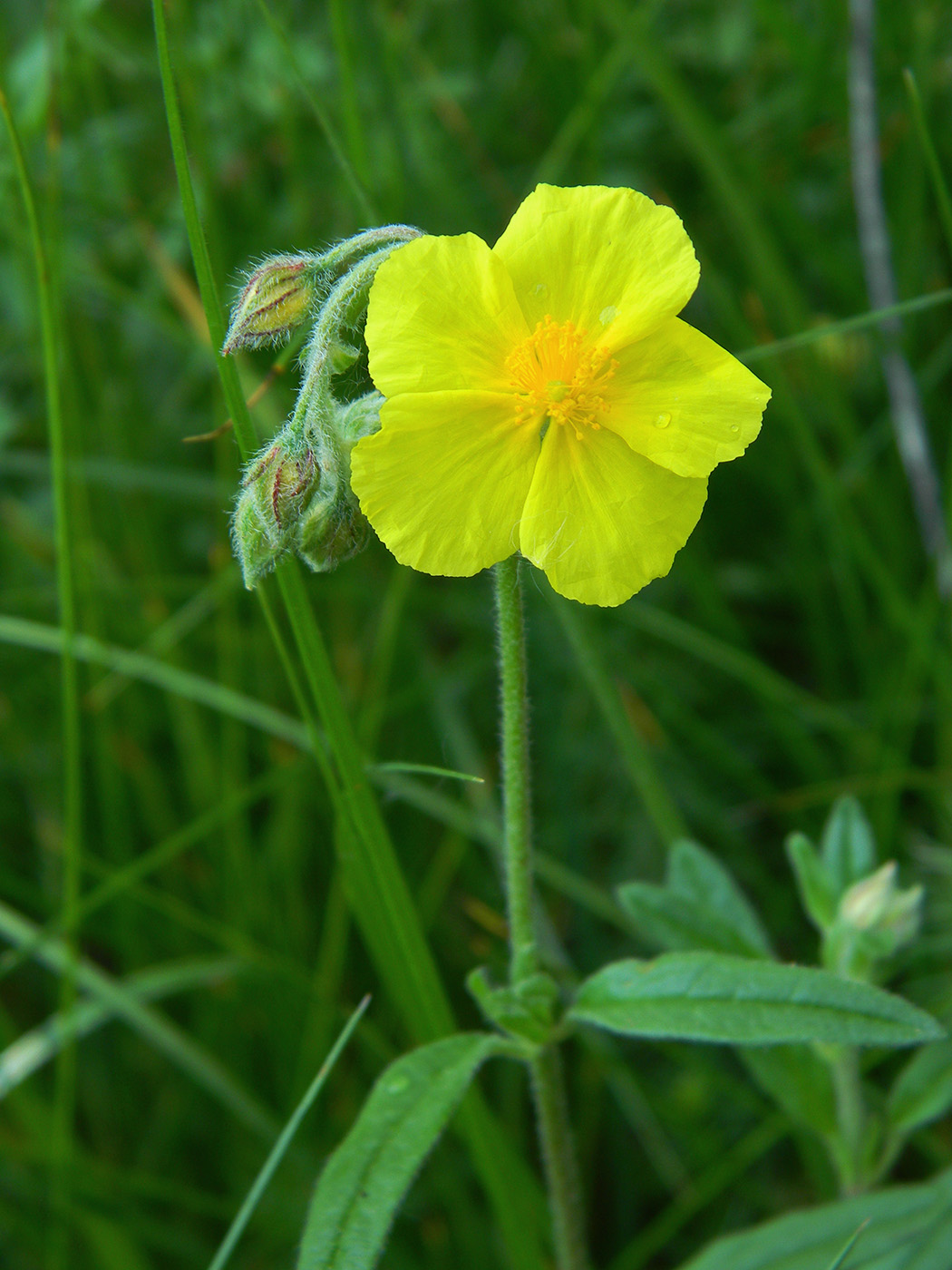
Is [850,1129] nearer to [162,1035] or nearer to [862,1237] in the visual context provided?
[862,1237]

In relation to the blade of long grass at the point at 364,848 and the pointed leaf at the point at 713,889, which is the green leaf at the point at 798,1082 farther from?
the blade of long grass at the point at 364,848

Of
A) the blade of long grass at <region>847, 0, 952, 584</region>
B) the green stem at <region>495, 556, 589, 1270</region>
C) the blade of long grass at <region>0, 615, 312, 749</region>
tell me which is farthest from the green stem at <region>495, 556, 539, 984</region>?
the blade of long grass at <region>847, 0, 952, 584</region>

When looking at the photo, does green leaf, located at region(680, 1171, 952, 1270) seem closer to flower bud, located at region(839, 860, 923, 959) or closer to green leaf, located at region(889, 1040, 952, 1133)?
green leaf, located at region(889, 1040, 952, 1133)

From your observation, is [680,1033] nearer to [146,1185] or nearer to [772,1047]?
[772,1047]

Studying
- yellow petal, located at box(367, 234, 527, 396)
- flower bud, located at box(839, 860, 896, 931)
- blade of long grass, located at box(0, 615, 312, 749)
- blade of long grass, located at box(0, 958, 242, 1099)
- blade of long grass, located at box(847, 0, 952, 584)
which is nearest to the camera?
yellow petal, located at box(367, 234, 527, 396)

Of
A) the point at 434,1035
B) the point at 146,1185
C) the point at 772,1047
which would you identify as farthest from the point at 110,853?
the point at 772,1047
